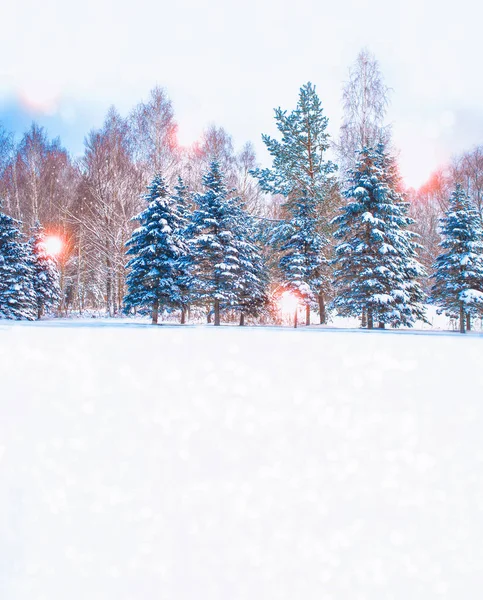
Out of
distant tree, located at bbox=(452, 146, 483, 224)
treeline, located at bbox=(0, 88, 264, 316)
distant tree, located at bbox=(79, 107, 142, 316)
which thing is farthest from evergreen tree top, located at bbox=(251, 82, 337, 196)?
distant tree, located at bbox=(452, 146, 483, 224)

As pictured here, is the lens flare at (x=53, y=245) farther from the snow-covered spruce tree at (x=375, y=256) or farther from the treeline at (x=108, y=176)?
the snow-covered spruce tree at (x=375, y=256)

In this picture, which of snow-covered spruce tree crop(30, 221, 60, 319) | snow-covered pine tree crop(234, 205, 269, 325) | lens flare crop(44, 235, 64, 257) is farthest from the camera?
lens flare crop(44, 235, 64, 257)

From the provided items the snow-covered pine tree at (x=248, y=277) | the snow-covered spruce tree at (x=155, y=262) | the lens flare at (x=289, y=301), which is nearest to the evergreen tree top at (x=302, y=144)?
the snow-covered pine tree at (x=248, y=277)

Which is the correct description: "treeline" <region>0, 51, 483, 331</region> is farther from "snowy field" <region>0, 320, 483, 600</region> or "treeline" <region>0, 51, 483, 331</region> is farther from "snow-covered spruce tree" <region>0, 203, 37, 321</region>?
"snowy field" <region>0, 320, 483, 600</region>

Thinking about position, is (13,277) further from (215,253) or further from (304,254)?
(304,254)

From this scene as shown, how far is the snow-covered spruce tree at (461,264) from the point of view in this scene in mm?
12266

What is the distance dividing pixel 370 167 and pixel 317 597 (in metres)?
14.1

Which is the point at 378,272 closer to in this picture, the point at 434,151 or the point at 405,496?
the point at 405,496

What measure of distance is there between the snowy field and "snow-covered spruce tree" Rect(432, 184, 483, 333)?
10.4 meters

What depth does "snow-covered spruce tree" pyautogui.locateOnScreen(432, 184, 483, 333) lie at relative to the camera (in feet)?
40.2

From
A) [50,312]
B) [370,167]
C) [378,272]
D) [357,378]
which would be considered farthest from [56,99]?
[357,378]

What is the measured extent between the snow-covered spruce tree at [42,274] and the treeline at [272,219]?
4.94 feet

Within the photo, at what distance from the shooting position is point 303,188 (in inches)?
634

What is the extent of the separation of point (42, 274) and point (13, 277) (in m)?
1.76
